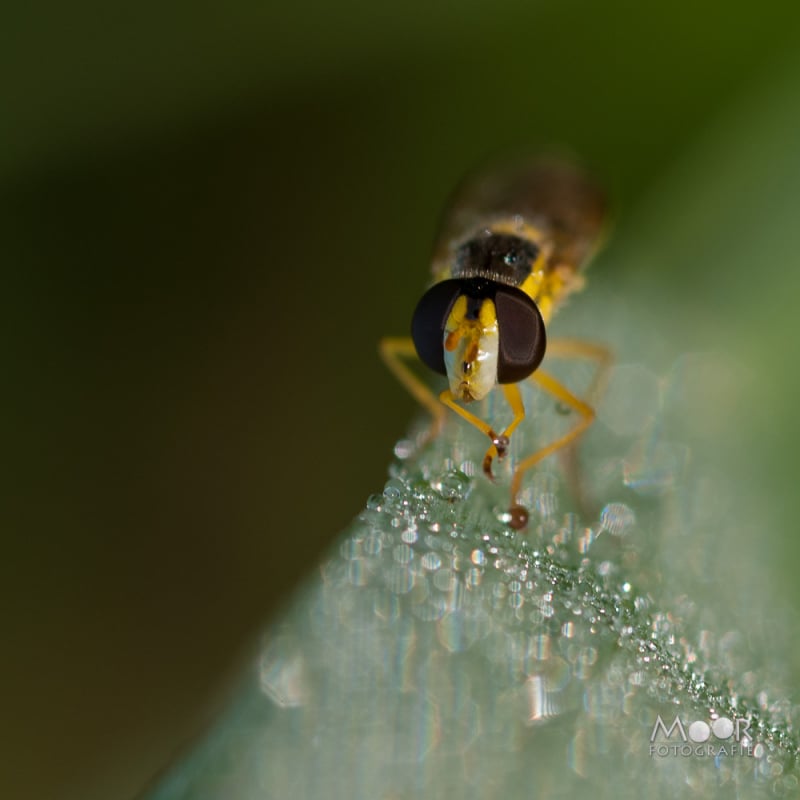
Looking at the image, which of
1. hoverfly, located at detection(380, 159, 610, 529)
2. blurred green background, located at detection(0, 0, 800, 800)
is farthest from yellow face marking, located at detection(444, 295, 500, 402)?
blurred green background, located at detection(0, 0, 800, 800)

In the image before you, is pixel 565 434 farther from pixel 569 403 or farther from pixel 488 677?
pixel 488 677

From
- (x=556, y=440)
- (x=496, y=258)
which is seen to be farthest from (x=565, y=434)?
(x=496, y=258)

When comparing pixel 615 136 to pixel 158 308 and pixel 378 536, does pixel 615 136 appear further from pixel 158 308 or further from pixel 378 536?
pixel 378 536

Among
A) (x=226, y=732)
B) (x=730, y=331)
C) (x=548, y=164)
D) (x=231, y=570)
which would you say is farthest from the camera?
(x=231, y=570)

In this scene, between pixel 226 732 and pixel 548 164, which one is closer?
pixel 226 732

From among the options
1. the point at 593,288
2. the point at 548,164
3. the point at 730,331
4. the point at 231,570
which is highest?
the point at 548,164

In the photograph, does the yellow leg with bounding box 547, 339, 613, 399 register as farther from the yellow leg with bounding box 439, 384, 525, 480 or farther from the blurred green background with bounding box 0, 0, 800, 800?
the blurred green background with bounding box 0, 0, 800, 800

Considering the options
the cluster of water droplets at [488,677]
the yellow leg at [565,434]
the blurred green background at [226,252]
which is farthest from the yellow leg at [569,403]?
the blurred green background at [226,252]

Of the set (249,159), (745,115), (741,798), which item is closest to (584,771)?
(741,798)

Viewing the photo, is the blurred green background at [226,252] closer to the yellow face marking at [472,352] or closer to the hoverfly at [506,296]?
the hoverfly at [506,296]
